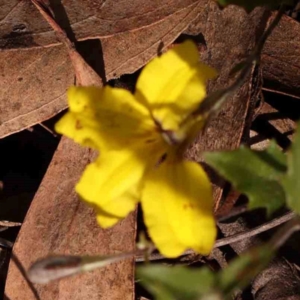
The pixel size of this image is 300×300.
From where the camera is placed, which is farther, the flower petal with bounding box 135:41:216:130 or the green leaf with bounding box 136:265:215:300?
the flower petal with bounding box 135:41:216:130

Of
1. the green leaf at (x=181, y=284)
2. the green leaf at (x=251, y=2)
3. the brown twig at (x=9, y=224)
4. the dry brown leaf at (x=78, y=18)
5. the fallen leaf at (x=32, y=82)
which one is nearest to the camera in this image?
the green leaf at (x=181, y=284)

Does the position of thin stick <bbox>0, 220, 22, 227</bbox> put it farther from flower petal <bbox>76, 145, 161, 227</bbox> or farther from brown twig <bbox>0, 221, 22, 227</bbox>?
flower petal <bbox>76, 145, 161, 227</bbox>

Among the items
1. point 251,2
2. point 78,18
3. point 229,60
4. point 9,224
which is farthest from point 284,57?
point 9,224

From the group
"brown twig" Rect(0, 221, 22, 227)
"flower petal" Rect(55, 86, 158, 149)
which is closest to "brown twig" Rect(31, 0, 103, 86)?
"flower petal" Rect(55, 86, 158, 149)

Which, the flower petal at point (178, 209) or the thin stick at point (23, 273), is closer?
the flower petal at point (178, 209)

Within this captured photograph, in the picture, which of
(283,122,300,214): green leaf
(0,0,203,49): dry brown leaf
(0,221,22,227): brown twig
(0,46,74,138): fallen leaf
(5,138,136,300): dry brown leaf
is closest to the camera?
(283,122,300,214): green leaf

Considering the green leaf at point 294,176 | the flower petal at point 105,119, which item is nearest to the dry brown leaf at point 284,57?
the flower petal at point 105,119

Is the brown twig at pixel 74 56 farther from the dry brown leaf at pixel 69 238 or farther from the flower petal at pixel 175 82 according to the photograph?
the flower petal at pixel 175 82
